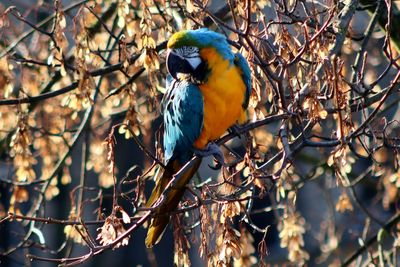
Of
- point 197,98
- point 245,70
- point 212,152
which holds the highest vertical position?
point 245,70

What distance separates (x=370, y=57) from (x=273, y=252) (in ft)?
11.8

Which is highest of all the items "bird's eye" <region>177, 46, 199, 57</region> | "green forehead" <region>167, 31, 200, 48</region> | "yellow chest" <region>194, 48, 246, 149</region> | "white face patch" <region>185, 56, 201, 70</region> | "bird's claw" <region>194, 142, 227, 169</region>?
"green forehead" <region>167, 31, 200, 48</region>

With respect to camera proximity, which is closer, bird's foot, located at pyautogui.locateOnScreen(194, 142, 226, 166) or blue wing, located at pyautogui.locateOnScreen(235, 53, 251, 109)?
bird's foot, located at pyautogui.locateOnScreen(194, 142, 226, 166)

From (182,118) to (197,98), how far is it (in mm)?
106

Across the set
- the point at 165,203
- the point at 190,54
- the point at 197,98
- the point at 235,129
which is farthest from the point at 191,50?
the point at 165,203

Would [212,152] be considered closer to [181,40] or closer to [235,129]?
[235,129]

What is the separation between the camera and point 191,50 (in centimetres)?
332

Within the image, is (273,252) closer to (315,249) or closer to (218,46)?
(315,249)

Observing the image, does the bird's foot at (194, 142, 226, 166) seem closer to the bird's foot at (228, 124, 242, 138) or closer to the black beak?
the bird's foot at (228, 124, 242, 138)

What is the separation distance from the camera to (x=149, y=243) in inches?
130

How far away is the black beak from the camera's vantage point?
3.28 m

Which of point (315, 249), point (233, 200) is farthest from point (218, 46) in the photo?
point (315, 249)

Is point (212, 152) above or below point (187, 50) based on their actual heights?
below

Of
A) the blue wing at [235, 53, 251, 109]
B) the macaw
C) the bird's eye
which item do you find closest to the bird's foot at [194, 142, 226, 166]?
the macaw
